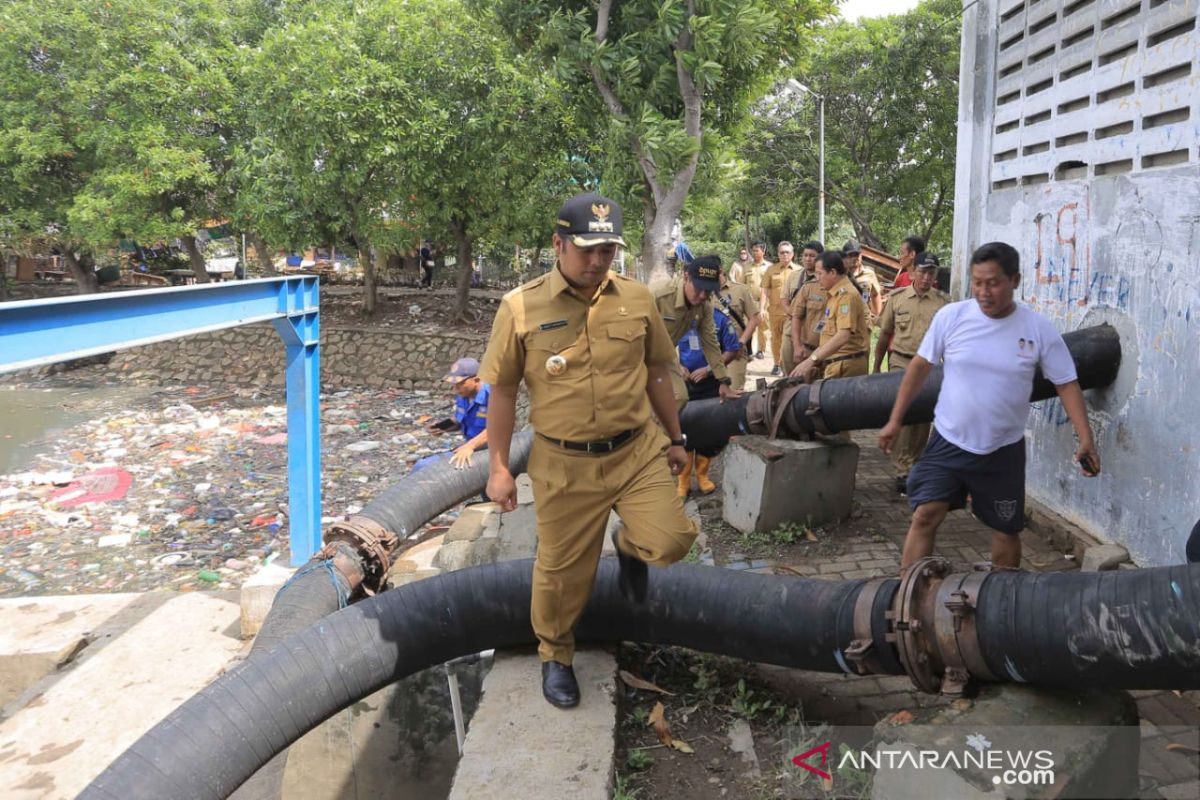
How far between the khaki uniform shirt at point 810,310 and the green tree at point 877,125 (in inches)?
447

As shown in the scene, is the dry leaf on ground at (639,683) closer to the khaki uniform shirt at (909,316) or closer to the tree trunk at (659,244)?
the khaki uniform shirt at (909,316)

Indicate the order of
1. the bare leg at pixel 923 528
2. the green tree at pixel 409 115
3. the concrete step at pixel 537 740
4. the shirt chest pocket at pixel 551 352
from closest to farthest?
the concrete step at pixel 537 740 < the shirt chest pocket at pixel 551 352 < the bare leg at pixel 923 528 < the green tree at pixel 409 115

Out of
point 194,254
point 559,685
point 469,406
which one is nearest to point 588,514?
point 559,685

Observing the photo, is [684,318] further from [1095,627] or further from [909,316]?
[1095,627]

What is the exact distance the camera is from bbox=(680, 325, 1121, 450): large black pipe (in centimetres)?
434

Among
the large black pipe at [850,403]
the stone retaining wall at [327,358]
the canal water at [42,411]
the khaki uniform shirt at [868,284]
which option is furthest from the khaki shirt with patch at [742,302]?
the canal water at [42,411]

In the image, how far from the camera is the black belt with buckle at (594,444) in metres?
2.93

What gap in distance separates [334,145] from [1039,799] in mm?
13396

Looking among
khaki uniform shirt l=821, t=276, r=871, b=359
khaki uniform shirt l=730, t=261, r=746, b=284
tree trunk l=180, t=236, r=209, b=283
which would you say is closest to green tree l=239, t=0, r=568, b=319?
khaki uniform shirt l=730, t=261, r=746, b=284

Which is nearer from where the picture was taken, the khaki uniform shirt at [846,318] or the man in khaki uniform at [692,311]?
the man in khaki uniform at [692,311]

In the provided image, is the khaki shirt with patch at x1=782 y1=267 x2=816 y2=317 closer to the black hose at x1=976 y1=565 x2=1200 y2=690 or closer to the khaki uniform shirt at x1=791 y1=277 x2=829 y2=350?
the khaki uniform shirt at x1=791 y1=277 x2=829 y2=350

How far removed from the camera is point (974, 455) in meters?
3.50

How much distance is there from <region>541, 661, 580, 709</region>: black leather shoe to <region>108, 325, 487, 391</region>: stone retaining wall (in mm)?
12061

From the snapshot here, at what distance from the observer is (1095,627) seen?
96.0 inches
